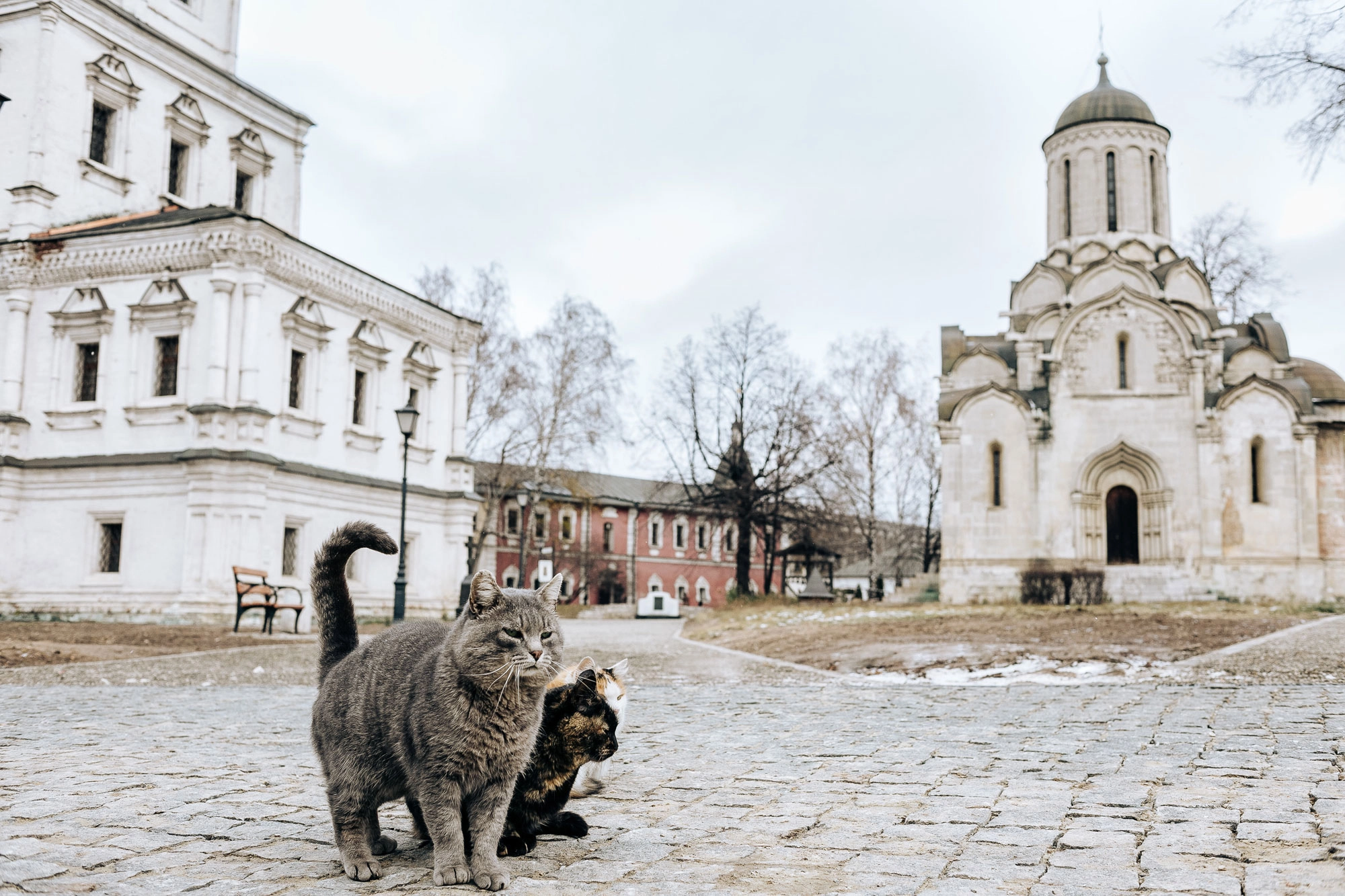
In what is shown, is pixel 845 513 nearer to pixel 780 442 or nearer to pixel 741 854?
pixel 780 442

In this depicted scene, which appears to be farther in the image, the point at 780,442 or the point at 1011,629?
the point at 780,442

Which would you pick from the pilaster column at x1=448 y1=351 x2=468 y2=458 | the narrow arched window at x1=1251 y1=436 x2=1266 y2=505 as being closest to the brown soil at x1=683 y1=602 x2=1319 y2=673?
the narrow arched window at x1=1251 y1=436 x2=1266 y2=505

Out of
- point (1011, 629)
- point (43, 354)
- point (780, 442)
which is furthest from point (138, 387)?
point (780, 442)

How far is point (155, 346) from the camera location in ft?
83.8

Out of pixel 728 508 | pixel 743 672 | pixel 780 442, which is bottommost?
pixel 743 672

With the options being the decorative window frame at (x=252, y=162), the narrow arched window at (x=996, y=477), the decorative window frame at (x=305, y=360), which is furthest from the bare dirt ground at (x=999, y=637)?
the decorative window frame at (x=252, y=162)

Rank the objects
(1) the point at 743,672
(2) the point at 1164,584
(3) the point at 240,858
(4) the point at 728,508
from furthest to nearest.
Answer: (4) the point at 728,508, (2) the point at 1164,584, (1) the point at 743,672, (3) the point at 240,858

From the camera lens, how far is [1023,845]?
4113 millimetres

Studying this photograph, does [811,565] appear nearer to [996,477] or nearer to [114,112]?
[996,477]

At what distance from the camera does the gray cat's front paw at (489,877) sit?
11.7ft

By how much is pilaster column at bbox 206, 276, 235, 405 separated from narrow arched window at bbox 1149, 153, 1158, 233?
30389mm

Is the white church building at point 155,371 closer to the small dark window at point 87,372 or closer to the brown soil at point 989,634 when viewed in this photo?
the small dark window at point 87,372

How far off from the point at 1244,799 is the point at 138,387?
25.8 metres

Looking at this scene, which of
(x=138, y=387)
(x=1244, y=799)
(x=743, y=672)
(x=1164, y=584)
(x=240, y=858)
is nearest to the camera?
(x=240, y=858)
